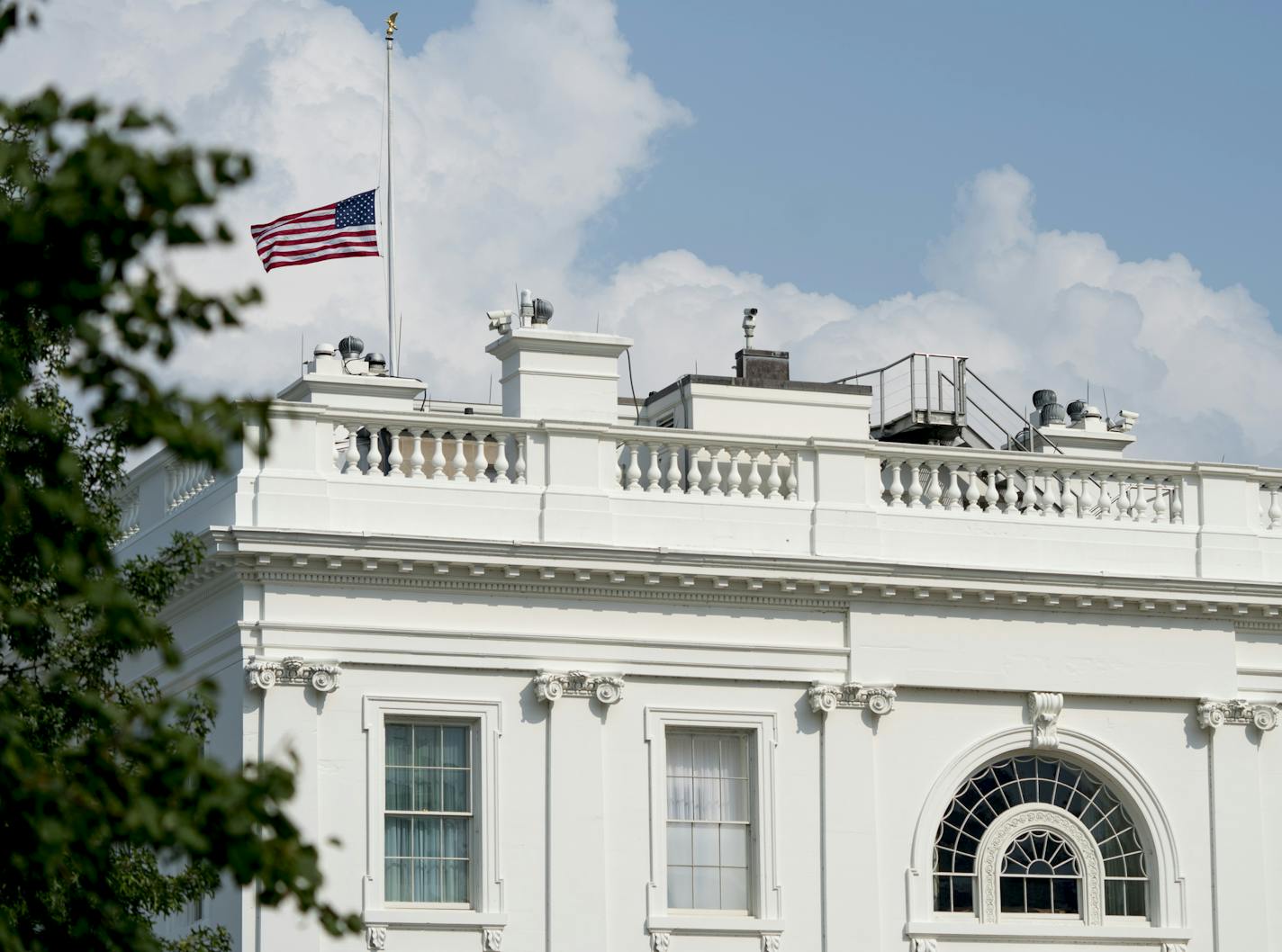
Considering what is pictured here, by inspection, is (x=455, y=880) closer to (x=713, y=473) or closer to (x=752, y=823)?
(x=752, y=823)

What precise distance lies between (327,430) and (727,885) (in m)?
5.97

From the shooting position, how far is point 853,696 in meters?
26.4

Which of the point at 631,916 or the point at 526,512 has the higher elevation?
the point at 526,512

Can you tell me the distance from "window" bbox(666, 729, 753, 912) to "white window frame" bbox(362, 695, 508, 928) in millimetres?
1903

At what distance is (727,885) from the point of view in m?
26.0

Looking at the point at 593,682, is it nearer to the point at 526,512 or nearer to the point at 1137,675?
the point at 526,512

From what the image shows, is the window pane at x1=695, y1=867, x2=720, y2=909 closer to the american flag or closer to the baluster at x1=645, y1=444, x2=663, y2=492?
the baluster at x1=645, y1=444, x2=663, y2=492

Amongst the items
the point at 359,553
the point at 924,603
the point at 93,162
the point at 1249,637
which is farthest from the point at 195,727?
the point at 1249,637

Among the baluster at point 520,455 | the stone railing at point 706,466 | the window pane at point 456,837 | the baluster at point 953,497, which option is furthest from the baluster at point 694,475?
the window pane at point 456,837

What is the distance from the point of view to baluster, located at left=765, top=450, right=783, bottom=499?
26781 mm

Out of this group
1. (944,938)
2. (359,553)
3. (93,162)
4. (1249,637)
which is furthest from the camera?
(1249,637)

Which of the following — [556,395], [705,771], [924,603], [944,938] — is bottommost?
[944,938]

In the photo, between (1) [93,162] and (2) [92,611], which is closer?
(1) [93,162]

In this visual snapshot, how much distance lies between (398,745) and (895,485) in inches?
232
